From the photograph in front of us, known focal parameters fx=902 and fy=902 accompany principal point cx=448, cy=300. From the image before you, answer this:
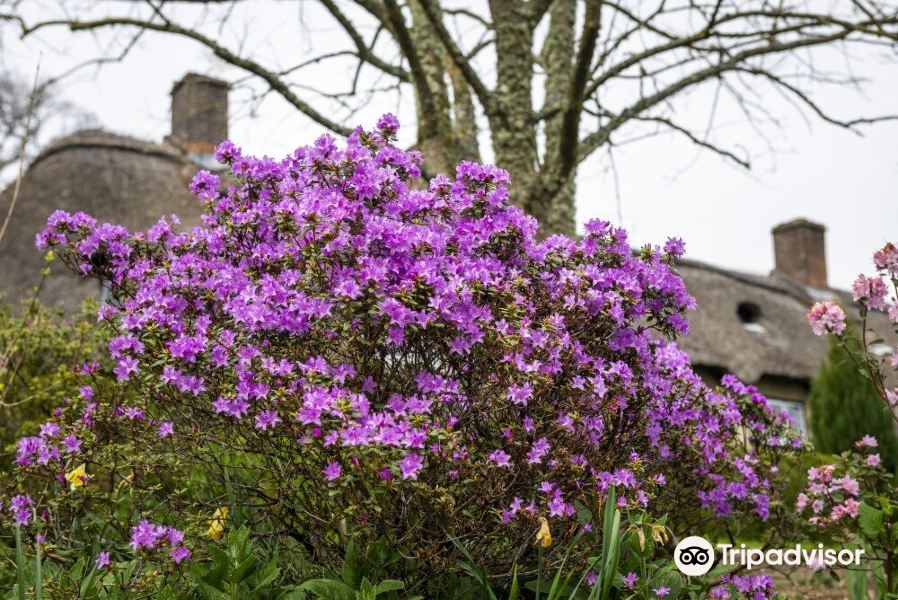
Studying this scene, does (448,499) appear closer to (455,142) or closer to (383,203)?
(383,203)

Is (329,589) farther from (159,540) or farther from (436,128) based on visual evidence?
(436,128)

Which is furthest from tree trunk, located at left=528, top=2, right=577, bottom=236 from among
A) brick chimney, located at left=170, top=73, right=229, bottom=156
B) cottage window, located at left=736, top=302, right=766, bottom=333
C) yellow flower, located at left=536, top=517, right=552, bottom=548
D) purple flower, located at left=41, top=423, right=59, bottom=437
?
cottage window, located at left=736, top=302, right=766, bottom=333

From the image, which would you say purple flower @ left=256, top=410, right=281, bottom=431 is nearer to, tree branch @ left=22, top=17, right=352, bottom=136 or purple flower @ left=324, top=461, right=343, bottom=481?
purple flower @ left=324, top=461, right=343, bottom=481

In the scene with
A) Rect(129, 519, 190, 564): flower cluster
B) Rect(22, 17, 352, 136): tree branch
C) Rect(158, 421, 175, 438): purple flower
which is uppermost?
Rect(22, 17, 352, 136): tree branch

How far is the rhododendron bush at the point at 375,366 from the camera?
3002 mm

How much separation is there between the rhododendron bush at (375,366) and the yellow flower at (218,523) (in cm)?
1

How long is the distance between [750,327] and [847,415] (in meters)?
6.24

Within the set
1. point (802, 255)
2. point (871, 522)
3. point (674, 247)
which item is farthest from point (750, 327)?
point (674, 247)

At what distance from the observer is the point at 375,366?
3.26 m

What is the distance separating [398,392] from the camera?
3.27 metres

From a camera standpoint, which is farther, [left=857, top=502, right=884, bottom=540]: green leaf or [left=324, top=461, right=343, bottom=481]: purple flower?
[left=857, top=502, right=884, bottom=540]: green leaf

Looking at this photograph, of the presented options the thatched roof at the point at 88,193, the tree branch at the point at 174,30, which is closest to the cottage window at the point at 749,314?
the thatched roof at the point at 88,193

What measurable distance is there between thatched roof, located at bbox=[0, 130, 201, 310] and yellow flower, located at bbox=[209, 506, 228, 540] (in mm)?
10714

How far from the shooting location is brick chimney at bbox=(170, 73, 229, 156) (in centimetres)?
1684
